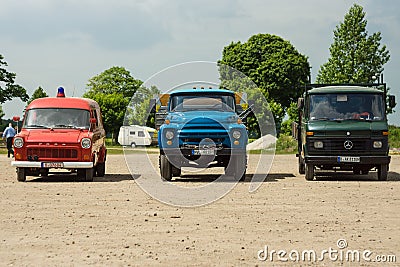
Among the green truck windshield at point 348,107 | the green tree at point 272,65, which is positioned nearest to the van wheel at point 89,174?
the green truck windshield at point 348,107

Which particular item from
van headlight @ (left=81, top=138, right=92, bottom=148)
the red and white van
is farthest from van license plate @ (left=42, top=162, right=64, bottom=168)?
van headlight @ (left=81, top=138, right=92, bottom=148)

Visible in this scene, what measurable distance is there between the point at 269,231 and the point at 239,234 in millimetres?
515

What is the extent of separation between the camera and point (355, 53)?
179ft

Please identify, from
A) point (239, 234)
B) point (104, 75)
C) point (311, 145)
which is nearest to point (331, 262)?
point (239, 234)

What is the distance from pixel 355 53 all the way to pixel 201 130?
128ft

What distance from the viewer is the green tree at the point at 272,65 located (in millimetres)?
69875

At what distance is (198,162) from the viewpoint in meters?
18.2

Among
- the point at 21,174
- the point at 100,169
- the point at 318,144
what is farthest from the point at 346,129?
the point at 21,174

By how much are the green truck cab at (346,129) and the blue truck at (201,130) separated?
6.46ft

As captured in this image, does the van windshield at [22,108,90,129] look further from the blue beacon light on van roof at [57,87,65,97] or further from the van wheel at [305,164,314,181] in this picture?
the van wheel at [305,164,314,181]

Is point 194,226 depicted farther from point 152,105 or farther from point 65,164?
point 65,164

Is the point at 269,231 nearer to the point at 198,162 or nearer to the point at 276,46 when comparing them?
the point at 198,162

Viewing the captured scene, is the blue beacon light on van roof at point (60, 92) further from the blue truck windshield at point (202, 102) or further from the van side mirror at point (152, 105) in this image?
the blue truck windshield at point (202, 102)

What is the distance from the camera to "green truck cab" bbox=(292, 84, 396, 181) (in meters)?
18.8
